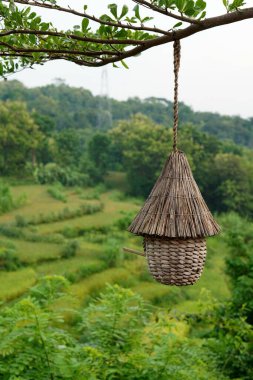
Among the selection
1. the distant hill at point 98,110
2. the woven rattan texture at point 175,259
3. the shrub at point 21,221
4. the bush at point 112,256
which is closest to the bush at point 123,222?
the bush at point 112,256

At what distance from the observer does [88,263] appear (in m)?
19.9

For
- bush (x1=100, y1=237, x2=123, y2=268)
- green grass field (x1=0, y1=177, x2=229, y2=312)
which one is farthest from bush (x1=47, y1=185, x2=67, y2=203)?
bush (x1=100, y1=237, x2=123, y2=268)

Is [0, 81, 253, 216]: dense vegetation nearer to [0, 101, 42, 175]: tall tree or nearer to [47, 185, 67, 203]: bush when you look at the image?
[0, 101, 42, 175]: tall tree

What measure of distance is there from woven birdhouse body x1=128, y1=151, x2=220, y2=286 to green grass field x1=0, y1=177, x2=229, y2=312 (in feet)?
43.0

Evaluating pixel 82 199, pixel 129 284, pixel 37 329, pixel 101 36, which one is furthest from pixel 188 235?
pixel 82 199

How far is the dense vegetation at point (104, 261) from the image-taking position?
392 cm

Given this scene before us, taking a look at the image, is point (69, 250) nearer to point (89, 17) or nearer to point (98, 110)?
point (89, 17)

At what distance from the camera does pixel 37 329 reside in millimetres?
3652

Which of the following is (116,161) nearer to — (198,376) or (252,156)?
(252,156)

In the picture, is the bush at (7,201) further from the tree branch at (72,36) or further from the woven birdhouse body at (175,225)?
the tree branch at (72,36)

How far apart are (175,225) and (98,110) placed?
2474 inches

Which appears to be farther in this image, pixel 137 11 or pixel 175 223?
pixel 175 223

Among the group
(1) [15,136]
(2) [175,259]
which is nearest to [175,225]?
(2) [175,259]

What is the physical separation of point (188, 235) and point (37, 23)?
1.11 m
